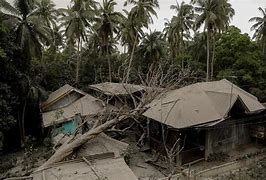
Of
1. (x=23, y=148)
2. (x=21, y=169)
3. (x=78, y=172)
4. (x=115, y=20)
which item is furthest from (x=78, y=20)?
(x=78, y=172)

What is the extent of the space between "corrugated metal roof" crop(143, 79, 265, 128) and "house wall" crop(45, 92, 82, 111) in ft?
25.4

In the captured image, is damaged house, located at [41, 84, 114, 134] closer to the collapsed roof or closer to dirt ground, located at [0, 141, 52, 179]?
the collapsed roof

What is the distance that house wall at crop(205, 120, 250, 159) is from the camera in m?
17.0

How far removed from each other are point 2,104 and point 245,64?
63.2 feet

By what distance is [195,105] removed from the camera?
16.9 meters

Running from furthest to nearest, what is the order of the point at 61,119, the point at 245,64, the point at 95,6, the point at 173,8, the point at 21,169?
1. the point at 173,8
2. the point at 95,6
3. the point at 245,64
4. the point at 61,119
5. the point at 21,169

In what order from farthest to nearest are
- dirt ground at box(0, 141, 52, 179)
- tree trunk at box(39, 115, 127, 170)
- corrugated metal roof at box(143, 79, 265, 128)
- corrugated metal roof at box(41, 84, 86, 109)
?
1. corrugated metal roof at box(41, 84, 86, 109)
2. dirt ground at box(0, 141, 52, 179)
3. corrugated metal roof at box(143, 79, 265, 128)
4. tree trunk at box(39, 115, 127, 170)

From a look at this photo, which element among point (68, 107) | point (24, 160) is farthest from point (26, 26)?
point (24, 160)

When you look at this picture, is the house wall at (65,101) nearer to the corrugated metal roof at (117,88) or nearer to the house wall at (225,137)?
the corrugated metal roof at (117,88)

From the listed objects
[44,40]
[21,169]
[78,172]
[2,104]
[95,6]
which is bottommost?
[21,169]

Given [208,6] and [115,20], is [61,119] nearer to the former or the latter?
[115,20]

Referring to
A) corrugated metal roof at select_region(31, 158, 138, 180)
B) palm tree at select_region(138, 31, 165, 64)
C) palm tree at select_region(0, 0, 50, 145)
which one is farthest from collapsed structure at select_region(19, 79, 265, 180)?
palm tree at select_region(138, 31, 165, 64)

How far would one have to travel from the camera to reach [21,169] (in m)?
17.3

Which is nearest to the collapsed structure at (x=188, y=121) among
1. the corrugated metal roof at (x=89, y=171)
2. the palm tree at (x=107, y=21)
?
the corrugated metal roof at (x=89, y=171)
